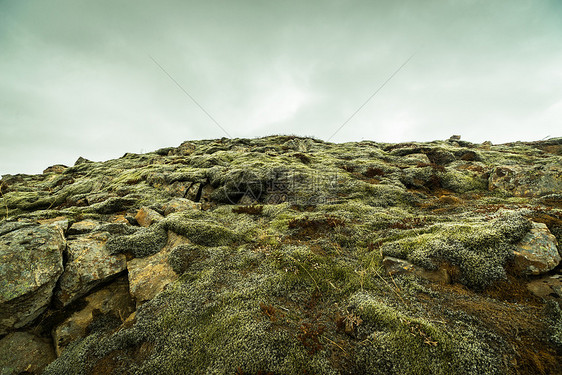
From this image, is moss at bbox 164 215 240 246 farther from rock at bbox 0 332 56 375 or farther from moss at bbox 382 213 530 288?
moss at bbox 382 213 530 288

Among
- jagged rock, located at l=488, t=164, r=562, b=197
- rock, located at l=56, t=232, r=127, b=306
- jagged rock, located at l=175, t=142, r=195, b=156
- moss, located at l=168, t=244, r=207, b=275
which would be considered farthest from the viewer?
jagged rock, located at l=175, t=142, r=195, b=156

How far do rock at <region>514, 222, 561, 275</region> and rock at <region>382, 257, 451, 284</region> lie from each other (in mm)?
1807

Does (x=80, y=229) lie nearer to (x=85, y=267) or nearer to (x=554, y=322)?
(x=85, y=267)

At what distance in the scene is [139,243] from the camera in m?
8.48

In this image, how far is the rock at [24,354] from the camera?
16.5ft

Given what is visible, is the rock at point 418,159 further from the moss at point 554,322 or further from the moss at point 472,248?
the moss at point 554,322

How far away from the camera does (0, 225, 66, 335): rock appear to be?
5535 millimetres

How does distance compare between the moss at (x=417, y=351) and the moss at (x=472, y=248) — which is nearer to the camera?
the moss at (x=417, y=351)

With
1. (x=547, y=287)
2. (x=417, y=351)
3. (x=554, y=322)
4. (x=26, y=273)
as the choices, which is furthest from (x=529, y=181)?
(x=26, y=273)

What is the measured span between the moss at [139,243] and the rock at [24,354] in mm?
2877

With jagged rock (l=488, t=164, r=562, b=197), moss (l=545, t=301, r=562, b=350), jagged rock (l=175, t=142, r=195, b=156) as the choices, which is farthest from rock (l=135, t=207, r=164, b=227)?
jagged rock (l=175, t=142, r=195, b=156)

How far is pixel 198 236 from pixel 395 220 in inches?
372

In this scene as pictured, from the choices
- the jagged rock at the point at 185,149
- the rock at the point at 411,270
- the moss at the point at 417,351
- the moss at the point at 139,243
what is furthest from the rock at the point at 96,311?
the jagged rock at the point at 185,149

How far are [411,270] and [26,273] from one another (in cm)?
1134
